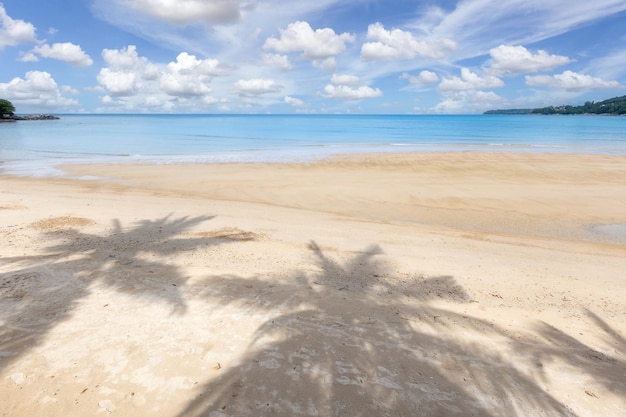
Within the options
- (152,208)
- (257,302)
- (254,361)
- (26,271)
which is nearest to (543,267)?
(257,302)

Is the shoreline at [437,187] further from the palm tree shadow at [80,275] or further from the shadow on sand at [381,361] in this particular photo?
the shadow on sand at [381,361]

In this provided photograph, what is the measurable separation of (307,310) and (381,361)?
138 cm

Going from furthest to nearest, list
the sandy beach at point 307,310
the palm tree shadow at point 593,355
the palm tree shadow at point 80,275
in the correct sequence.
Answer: the palm tree shadow at point 80,275 < the palm tree shadow at point 593,355 < the sandy beach at point 307,310

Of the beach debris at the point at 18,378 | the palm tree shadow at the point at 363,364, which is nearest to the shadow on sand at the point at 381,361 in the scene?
the palm tree shadow at the point at 363,364

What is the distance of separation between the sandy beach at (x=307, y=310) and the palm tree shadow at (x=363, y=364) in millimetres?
20

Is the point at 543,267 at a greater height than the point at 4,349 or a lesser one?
lesser

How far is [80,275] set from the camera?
593 centimetres

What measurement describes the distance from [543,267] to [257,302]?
573 centimetres

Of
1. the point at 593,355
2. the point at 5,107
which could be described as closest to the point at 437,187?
the point at 593,355

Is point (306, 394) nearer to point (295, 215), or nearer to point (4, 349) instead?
point (4, 349)

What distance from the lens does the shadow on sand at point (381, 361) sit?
11.0 feet

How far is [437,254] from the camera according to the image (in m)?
7.79

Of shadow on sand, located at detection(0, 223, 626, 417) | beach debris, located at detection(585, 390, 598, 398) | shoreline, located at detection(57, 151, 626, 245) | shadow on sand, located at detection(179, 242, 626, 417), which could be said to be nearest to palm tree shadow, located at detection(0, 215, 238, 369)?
shadow on sand, located at detection(0, 223, 626, 417)

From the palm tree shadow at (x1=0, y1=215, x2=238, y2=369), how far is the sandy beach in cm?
4
